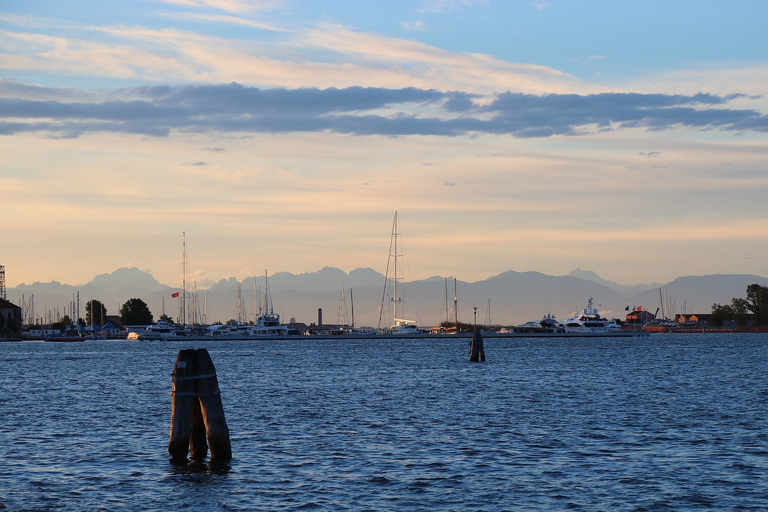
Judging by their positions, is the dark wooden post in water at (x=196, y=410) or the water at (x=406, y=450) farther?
the dark wooden post in water at (x=196, y=410)

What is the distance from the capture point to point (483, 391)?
2461 inches

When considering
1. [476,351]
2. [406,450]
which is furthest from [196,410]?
[476,351]

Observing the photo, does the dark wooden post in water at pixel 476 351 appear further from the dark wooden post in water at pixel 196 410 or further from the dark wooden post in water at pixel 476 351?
the dark wooden post in water at pixel 196 410

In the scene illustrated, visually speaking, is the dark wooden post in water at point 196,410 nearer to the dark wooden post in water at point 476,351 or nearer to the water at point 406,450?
the water at point 406,450

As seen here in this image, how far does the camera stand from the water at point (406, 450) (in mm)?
26188

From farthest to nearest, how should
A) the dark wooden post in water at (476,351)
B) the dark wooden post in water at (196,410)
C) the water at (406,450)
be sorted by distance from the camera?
1. the dark wooden post in water at (476,351)
2. the dark wooden post in water at (196,410)
3. the water at (406,450)

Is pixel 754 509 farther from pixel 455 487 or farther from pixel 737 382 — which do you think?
pixel 737 382

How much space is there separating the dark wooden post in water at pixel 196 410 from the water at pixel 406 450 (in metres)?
0.69

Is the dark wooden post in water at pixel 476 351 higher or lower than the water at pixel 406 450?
higher

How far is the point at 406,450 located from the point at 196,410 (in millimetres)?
8852

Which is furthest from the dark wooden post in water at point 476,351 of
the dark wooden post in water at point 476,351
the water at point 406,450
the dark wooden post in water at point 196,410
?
the dark wooden post in water at point 196,410

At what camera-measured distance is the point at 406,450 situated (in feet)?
113

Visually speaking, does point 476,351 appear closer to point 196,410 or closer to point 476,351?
point 476,351

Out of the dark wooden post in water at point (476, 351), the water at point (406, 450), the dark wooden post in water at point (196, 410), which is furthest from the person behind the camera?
the dark wooden post in water at point (476, 351)
